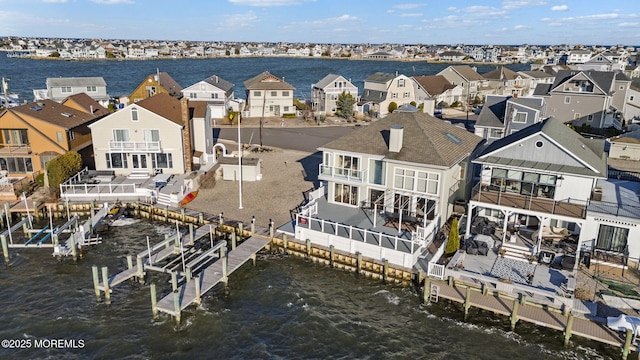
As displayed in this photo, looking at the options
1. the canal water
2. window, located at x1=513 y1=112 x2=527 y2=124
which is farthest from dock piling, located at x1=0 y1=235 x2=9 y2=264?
window, located at x1=513 y1=112 x2=527 y2=124

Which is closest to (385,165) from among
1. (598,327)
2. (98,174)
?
(598,327)

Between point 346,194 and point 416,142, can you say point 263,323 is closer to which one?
point 346,194

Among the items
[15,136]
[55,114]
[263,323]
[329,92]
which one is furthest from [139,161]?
[329,92]

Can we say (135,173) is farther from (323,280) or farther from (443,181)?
(443,181)

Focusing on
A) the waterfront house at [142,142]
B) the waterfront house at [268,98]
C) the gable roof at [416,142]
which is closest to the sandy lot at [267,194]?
the waterfront house at [142,142]

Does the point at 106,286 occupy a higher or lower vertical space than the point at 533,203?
lower

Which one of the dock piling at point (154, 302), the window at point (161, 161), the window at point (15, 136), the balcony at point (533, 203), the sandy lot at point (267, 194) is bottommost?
the dock piling at point (154, 302)

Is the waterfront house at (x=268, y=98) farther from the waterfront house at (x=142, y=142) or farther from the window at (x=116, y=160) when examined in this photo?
the window at (x=116, y=160)
